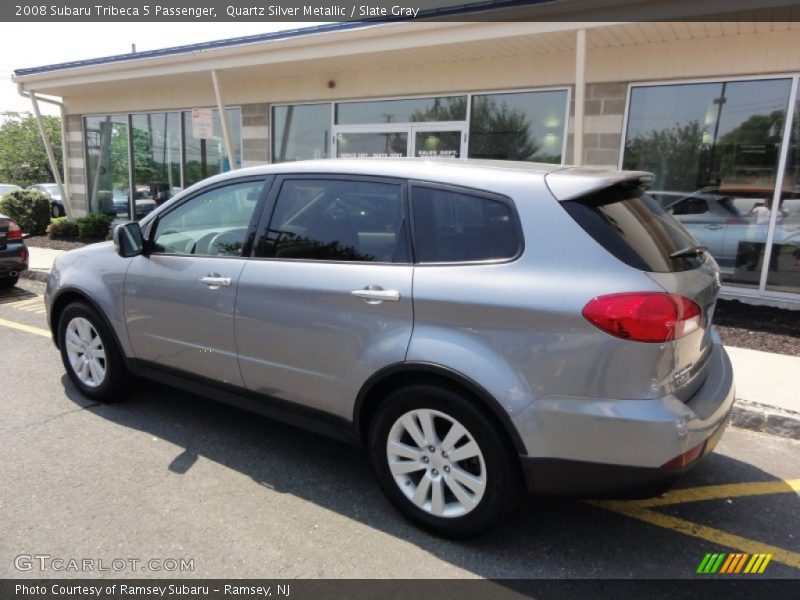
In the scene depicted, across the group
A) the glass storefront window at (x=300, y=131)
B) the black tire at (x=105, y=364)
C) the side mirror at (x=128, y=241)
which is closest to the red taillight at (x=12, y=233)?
the glass storefront window at (x=300, y=131)

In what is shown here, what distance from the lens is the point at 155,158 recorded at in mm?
12664

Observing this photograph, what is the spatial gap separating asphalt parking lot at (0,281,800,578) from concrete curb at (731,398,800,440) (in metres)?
0.13

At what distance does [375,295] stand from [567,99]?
6184 millimetres

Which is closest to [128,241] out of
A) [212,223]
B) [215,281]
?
[212,223]

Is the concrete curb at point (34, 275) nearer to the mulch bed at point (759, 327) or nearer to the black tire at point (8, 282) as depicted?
the black tire at point (8, 282)

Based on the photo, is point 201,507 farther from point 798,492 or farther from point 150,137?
point 150,137

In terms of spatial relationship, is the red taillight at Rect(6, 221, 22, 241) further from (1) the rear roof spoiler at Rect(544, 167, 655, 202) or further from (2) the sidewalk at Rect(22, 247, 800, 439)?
(2) the sidewalk at Rect(22, 247, 800, 439)

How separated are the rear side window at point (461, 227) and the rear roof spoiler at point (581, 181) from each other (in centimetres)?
22

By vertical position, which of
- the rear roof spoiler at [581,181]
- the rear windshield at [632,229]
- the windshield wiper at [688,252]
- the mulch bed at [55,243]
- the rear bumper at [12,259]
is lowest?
the mulch bed at [55,243]

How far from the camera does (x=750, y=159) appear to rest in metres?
6.77

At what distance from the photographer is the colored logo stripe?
247 centimetres

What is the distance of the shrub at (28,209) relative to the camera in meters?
13.0

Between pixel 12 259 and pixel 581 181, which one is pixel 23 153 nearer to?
pixel 12 259

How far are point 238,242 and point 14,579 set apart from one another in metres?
1.93
